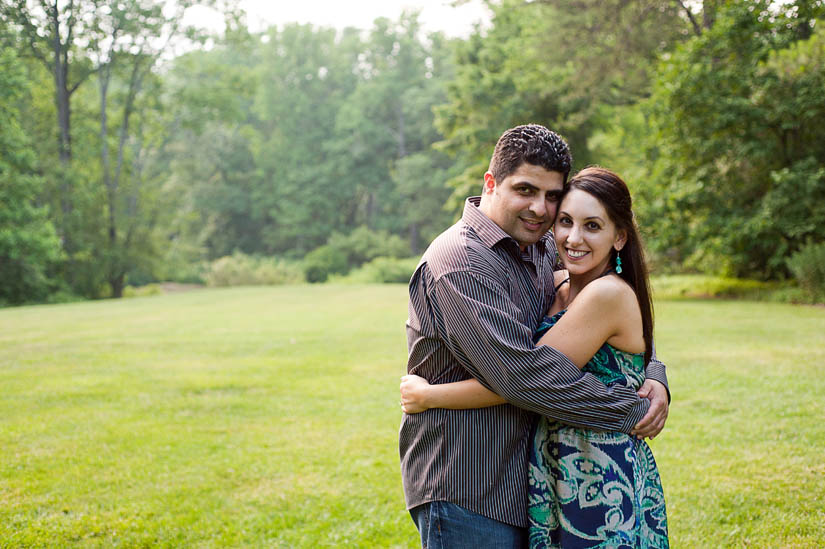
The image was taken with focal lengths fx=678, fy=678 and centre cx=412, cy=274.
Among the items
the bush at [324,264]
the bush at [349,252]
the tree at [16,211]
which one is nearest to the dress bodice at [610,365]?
the tree at [16,211]

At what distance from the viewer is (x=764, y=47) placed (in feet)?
50.3

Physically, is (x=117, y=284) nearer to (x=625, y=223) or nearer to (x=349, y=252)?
(x=349, y=252)

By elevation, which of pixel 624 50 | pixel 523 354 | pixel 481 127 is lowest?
pixel 523 354

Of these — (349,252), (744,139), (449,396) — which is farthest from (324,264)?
(449,396)

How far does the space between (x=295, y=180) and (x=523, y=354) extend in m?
49.4

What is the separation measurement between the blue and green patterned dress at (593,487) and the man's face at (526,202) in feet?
1.54

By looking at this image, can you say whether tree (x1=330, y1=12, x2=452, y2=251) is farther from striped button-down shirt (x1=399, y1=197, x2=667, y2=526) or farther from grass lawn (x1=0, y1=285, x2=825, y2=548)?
striped button-down shirt (x1=399, y1=197, x2=667, y2=526)

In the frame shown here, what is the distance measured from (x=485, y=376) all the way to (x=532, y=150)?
79 centimetres

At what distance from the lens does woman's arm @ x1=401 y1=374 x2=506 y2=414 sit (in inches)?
85.4

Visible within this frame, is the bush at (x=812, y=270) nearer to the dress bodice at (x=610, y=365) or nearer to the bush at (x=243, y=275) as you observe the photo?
the dress bodice at (x=610, y=365)

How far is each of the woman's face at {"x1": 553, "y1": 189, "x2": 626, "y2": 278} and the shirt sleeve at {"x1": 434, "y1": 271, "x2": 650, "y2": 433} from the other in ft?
1.14

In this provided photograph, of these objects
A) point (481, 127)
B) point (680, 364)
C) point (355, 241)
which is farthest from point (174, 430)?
point (355, 241)

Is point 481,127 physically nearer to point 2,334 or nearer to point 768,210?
point 768,210

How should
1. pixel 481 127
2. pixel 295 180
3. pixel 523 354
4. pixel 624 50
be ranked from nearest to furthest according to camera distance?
1. pixel 523 354
2. pixel 624 50
3. pixel 481 127
4. pixel 295 180
